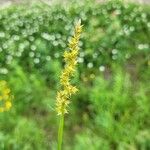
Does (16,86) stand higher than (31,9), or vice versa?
(31,9)

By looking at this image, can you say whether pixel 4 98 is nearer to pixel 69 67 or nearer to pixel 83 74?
pixel 83 74

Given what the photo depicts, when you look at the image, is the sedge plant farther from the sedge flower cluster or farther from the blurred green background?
the sedge flower cluster

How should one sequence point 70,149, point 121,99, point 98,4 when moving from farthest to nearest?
1. point 98,4
2. point 121,99
3. point 70,149

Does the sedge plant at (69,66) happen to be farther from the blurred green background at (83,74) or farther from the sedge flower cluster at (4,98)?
the sedge flower cluster at (4,98)

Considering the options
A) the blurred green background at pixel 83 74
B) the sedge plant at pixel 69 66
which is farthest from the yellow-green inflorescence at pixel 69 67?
the blurred green background at pixel 83 74

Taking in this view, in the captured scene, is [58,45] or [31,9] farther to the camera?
[31,9]

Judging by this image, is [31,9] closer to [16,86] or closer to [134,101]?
[16,86]

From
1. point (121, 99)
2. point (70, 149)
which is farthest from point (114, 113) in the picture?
point (70, 149)

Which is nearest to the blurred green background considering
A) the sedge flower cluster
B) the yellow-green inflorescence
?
the sedge flower cluster
